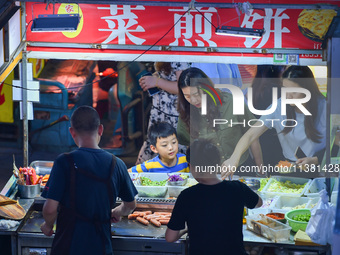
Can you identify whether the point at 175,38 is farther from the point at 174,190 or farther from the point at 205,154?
the point at 205,154

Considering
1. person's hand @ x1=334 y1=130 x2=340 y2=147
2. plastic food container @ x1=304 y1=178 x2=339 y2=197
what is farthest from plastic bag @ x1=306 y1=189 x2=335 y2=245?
person's hand @ x1=334 y1=130 x2=340 y2=147

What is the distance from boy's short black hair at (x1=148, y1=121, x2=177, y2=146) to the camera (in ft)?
24.3

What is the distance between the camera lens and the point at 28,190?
21.5 ft

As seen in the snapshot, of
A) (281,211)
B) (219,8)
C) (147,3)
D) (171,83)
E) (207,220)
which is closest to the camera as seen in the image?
(207,220)

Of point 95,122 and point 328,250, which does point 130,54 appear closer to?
point 95,122

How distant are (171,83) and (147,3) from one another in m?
1.42

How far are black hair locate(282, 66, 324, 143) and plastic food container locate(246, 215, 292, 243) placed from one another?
211 cm

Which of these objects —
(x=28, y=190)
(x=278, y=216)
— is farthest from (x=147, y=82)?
(x=278, y=216)

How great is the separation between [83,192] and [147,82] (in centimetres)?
338

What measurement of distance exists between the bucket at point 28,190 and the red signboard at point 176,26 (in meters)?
2.00

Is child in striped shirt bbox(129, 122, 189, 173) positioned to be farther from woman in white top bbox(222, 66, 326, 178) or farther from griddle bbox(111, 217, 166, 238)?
griddle bbox(111, 217, 166, 238)

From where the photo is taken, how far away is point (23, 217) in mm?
5961

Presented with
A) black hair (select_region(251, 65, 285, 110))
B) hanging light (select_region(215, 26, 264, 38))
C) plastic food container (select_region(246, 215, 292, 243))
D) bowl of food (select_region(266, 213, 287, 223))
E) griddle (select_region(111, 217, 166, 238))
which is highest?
hanging light (select_region(215, 26, 264, 38))

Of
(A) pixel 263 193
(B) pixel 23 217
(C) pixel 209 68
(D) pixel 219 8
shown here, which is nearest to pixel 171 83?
(C) pixel 209 68
